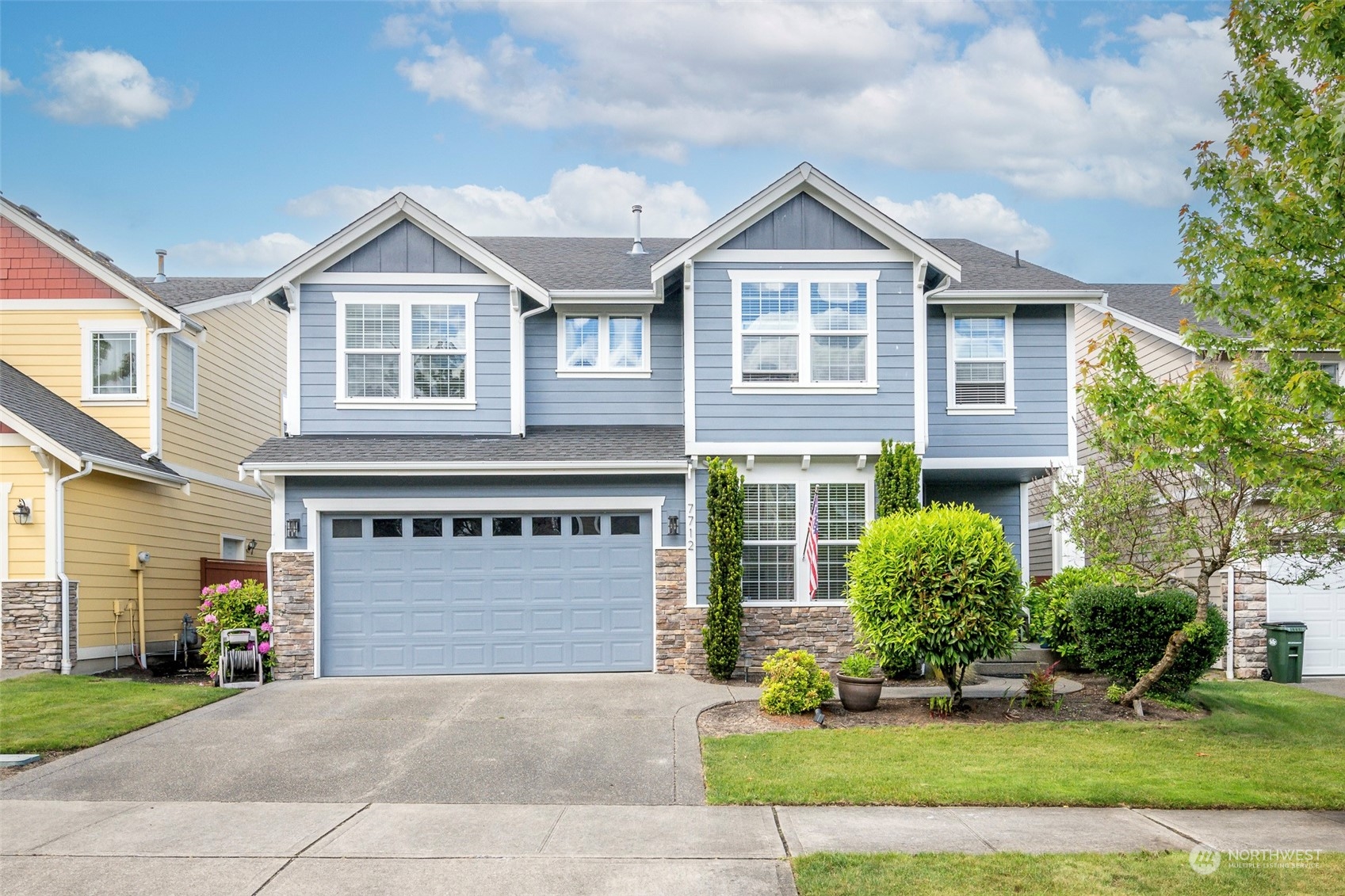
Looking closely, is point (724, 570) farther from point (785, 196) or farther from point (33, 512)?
point (33, 512)

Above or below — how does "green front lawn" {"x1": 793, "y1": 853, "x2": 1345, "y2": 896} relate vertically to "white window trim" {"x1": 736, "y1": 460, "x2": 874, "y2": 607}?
below

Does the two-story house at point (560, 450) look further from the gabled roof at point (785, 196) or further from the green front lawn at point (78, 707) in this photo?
the green front lawn at point (78, 707)

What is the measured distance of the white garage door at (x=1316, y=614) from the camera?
15.0 meters

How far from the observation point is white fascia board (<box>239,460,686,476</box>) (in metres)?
13.6

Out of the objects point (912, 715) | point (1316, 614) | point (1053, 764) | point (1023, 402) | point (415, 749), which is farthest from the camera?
point (1023, 402)

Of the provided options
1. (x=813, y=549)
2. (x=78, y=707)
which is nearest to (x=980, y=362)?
(x=813, y=549)

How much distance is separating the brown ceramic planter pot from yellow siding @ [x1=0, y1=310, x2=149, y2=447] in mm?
12297

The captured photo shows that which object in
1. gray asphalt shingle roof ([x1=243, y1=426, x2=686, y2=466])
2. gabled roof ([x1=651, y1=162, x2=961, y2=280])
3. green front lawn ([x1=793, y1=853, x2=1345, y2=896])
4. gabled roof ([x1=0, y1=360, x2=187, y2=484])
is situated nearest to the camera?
green front lawn ([x1=793, y1=853, x2=1345, y2=896])

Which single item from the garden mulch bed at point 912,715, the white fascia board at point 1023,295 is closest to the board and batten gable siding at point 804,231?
the white fascia board at point 1023,295

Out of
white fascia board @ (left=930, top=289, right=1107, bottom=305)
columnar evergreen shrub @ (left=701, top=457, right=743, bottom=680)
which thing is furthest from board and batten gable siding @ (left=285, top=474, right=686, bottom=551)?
white fascia board @ (left=930, top=289, right=1107, bottom=305)

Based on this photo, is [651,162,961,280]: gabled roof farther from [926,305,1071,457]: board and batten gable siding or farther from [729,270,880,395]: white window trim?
[926,305,1071,457]: board and batten gable siding

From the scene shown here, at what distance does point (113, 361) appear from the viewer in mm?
16453

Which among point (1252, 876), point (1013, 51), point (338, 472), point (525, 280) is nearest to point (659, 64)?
point (525, 280)

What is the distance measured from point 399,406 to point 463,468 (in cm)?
184
